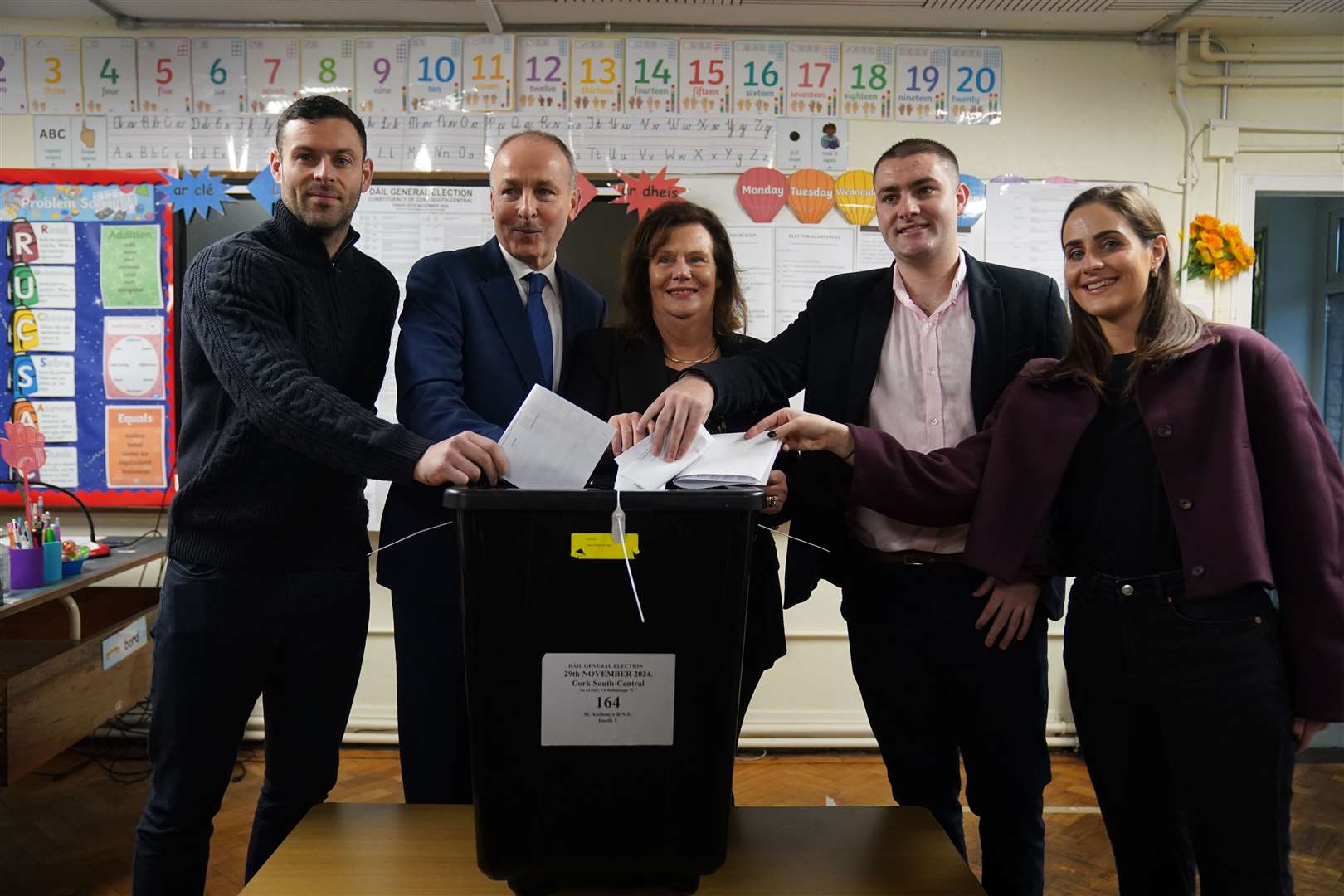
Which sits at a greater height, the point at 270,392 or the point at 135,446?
the point at 270,392

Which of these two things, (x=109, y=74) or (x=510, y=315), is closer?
(x=510, y=315)

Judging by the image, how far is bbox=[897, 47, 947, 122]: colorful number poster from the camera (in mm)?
3133

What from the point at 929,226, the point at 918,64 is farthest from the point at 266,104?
the point at 929,226

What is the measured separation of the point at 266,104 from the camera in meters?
3.09

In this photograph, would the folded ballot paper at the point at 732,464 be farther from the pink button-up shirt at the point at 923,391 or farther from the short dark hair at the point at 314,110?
the short dark hair at the point at 314,110

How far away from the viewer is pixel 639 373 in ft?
5.35

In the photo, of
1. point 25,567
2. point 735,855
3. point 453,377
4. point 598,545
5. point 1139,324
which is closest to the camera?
point 598,545

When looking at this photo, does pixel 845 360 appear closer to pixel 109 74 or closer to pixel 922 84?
pixel 922 84

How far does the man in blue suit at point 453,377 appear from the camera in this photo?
1.47 meters

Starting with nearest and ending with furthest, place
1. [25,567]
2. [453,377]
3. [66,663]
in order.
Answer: [453,377] < [25,567] < [66,663]

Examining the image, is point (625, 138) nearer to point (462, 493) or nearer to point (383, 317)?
point (383, 317)

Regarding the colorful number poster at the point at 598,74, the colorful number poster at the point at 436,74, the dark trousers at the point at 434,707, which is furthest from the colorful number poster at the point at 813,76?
the dark trousers at the point at 434,707

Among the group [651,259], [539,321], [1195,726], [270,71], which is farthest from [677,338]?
[270,71]

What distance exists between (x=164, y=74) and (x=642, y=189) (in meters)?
1.69
